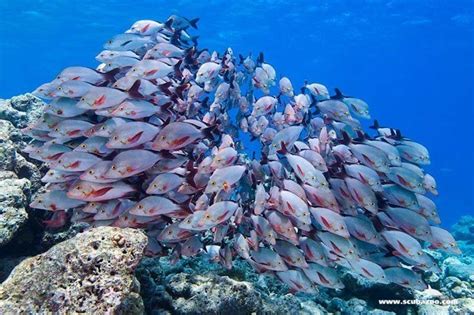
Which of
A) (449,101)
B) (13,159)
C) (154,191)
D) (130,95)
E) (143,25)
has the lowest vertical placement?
(13,159)

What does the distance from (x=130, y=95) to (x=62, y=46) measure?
172 ft

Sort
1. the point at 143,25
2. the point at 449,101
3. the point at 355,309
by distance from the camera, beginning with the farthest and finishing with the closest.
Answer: the point at 449,101 → the point at 143,25 → the point at 355,309

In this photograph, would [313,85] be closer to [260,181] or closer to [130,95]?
[260,181]

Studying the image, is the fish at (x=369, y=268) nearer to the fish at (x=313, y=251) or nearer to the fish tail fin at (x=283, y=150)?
the fish at (x=313, y=251)

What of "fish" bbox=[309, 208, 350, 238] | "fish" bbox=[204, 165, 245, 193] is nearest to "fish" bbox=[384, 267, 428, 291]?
"fish" bbox=[309, 208, 350, 238]

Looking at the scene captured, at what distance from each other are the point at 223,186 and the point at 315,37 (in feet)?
142

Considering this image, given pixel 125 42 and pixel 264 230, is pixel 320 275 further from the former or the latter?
pixel 125 42

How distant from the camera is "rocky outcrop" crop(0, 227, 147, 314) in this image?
3.39 m

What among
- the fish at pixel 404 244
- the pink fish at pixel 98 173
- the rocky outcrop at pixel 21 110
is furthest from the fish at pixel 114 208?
the rocky outcrop at pixel 21 110

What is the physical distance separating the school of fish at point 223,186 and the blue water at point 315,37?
30.2 metres

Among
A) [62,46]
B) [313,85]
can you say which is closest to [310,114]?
[313,85]

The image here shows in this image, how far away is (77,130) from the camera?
4.80 m

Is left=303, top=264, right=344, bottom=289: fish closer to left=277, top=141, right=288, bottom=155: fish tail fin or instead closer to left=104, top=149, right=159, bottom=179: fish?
left=277, top=141, right=288, bottom=155: fish tail fin

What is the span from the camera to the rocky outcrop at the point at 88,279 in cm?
339
